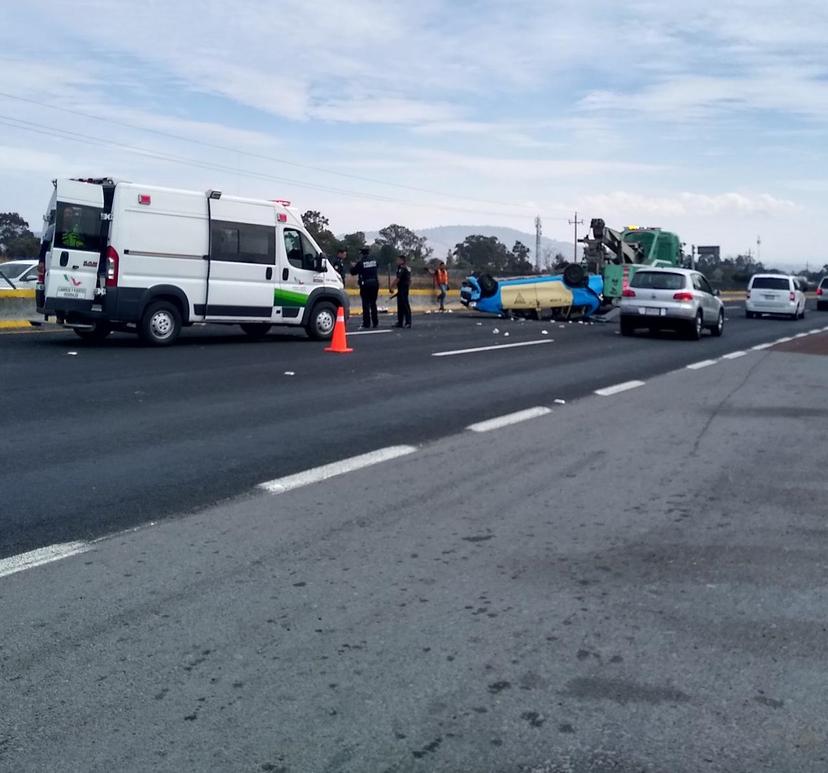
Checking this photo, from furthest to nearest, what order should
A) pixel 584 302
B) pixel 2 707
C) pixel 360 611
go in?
1. pixel 584 302
2. pixel 360 611
3. pixel 2 707

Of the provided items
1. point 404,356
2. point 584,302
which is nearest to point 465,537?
point 404,356

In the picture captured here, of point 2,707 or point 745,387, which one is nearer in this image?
point 2,707

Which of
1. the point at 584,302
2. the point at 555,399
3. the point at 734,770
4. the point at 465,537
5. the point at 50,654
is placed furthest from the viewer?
the point at 584,302

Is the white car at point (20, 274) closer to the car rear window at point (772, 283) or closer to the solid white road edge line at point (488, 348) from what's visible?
the solid white road edge line at point (488, 348)

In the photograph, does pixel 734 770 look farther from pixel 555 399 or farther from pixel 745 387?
pixel 745 387

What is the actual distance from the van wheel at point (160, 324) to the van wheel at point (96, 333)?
2.24ft

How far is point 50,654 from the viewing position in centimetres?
435

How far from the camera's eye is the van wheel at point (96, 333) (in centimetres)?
1748

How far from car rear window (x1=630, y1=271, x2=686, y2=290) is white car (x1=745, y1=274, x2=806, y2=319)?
15.6 m

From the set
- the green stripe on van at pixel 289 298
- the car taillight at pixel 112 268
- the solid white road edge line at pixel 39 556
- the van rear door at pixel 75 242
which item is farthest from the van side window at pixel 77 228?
the solid white road edge line at pixel 39 556

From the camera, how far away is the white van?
16.7 metres

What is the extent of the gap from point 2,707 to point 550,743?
205 centimetres

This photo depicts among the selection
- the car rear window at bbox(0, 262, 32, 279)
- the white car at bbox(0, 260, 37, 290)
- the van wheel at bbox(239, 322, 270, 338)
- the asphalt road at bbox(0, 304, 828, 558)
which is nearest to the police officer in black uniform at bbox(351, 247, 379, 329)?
the asphalt road at bbox(0, 304, 828, 558)

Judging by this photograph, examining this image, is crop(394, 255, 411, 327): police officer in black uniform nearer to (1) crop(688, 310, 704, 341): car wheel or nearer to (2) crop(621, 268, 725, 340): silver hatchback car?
(2) crop(621, 268, 725, 340): silver hatchback car
